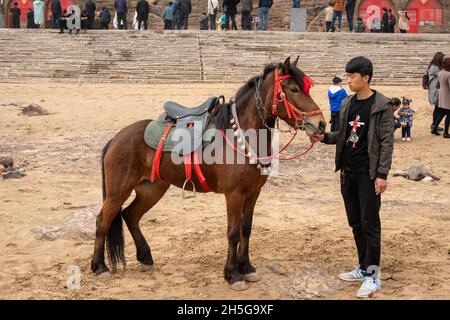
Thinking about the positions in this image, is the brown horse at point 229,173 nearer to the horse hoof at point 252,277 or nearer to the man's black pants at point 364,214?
the horse hoof at point 252,277

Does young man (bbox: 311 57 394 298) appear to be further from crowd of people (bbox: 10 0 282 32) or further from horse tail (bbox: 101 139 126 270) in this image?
crowd of people (bbox: 10 0 282 32)

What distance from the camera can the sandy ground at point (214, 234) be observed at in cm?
661

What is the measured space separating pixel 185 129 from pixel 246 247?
1.36 metres

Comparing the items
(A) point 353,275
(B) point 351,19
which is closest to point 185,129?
(A) point 353,275

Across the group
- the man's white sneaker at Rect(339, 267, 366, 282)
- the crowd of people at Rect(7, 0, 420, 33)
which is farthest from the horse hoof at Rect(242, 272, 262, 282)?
the crowd of people at Rect(7, 0, 420, 33)

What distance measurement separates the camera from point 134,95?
1970 cm

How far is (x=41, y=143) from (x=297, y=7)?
2152cm

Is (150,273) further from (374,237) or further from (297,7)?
(297,7)

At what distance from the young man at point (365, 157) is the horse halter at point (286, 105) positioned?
25cm

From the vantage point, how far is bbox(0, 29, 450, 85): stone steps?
23.1 metres

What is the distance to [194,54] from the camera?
24953mm

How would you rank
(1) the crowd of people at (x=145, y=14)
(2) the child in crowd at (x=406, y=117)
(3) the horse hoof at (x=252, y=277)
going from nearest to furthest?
(3) the horse hoof at (x=252, y=277) < (2) the child in crowd at (x=406, y=117) < (1) the crowd of people at (x=145, y=14)

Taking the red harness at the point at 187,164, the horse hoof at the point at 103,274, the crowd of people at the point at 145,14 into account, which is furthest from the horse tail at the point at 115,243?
the crowd of people at the point at 145,14

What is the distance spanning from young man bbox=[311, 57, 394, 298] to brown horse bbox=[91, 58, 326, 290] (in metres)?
0.36
